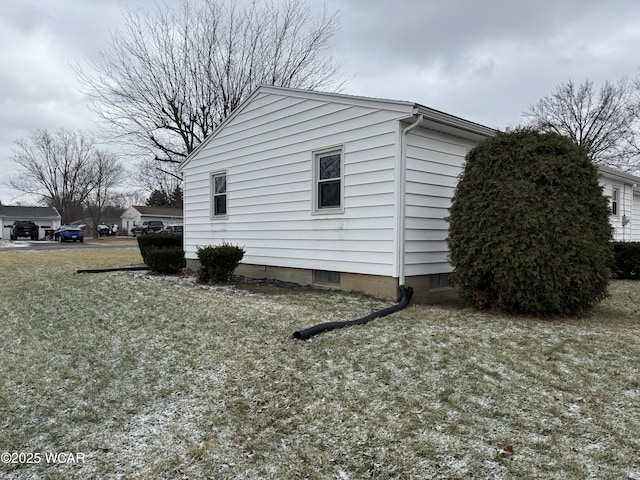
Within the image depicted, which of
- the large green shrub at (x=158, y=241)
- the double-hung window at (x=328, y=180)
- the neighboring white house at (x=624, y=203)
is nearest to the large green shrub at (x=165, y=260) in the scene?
the large green shrub at (x=158, y=241)

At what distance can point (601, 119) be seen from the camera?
28203 millimetres

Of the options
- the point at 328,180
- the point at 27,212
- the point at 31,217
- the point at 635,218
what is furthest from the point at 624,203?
the point at 27,212

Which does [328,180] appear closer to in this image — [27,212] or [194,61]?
[194,61]

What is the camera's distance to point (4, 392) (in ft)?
11.5

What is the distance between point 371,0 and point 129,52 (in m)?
11.7

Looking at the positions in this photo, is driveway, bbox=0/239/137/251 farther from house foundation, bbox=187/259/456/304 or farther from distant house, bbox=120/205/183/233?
house foundation, bbox=187/259/456/304

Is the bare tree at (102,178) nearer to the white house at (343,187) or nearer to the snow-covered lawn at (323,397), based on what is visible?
the white house at (343,187)

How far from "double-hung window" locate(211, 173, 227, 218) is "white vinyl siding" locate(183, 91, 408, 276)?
18cm

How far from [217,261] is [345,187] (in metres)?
3.13

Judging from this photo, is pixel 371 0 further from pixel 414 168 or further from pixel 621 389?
pixel 621 389

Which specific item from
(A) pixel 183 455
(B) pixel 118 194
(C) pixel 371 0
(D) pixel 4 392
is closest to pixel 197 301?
(D) pixel 4 392

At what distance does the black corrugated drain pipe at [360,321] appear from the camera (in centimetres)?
444

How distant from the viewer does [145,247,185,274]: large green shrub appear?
10359 mm

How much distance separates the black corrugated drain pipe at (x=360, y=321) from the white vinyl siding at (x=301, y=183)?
1.37 feet
